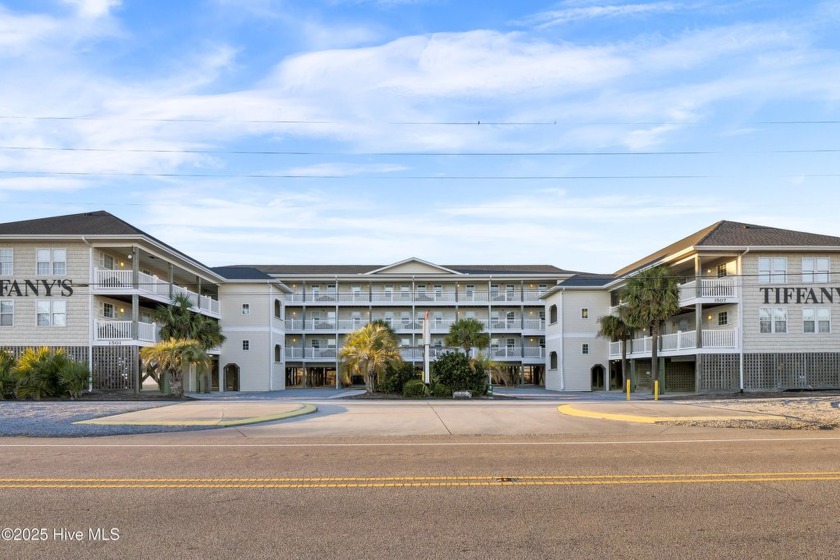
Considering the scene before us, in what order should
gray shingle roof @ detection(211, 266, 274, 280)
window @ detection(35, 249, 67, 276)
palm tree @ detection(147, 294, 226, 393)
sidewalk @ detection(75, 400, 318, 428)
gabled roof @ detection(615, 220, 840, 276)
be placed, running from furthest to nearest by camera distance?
gray shingle roof @ detection(211, 266, 274, 280) → palm tree @ detection(147, 294, 226, 393) → gabled roof @ detection(615, 220, 840, 276) → window @ detection(35, 249, 67, 276) → sidewalk @ detection(75, 400, 318, 428)

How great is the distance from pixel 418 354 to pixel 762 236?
102 feet

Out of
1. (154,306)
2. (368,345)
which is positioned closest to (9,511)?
(368,345)

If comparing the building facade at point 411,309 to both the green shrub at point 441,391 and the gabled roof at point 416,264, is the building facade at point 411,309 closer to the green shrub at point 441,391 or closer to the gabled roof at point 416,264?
the gabled roof at point 416,264

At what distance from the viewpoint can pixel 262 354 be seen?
52.6 m

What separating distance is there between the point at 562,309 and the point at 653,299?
593 inches

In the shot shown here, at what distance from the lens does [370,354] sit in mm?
36156

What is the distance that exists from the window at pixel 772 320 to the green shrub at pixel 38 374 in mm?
34382

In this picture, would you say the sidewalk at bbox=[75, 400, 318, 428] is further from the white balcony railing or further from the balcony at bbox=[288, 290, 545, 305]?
the balcony at bbox=[288, 290, 545, 305]

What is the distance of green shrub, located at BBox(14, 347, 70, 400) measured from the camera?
105ft

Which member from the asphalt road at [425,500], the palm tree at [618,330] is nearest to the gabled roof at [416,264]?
the palm tree at [618,330]

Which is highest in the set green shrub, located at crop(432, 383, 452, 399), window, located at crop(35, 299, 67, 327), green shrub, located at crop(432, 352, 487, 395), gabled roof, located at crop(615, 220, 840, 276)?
gabled roof, located at crop(615, 220, 840, 276)

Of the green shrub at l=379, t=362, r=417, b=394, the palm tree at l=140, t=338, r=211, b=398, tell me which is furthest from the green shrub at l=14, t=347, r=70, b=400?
the green shrub at l=379, t=362, r=417, b=394

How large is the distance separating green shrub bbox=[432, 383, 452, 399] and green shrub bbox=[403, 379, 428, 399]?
45 cm

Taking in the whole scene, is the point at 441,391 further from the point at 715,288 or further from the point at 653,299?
the point at 715,288
